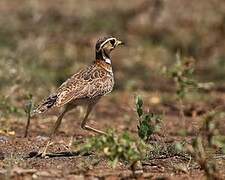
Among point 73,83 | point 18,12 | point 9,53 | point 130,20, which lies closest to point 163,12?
point 130,20

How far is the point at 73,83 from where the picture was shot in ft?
24.4

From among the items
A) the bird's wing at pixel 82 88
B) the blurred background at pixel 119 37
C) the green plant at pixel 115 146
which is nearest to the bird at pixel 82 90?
the bird's wing at pixel 82 88

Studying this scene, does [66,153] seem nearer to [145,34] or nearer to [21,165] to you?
[21,165]

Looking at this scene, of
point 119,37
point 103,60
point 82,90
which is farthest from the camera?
point 119,37

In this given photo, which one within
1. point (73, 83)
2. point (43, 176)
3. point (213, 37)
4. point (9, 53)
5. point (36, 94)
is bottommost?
point (43, 176)

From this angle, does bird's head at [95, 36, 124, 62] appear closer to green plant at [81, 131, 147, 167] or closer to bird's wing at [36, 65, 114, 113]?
bird's wing at [36, 65, 114, 113]

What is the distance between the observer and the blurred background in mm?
13602

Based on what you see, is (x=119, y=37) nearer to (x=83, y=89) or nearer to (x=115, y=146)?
(x=83, y=89)

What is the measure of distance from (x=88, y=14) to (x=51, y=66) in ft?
12.7

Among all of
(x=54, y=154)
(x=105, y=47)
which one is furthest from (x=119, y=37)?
(x=54, y=154)

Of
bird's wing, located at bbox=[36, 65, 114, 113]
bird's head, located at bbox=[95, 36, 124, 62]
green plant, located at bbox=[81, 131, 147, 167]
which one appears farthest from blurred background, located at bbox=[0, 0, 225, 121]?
green plant, located at bbox=[81, 131, 147, 167]

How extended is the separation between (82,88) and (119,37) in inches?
376

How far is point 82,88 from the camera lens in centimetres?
739

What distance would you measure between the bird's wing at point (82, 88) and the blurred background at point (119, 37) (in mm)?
4141
